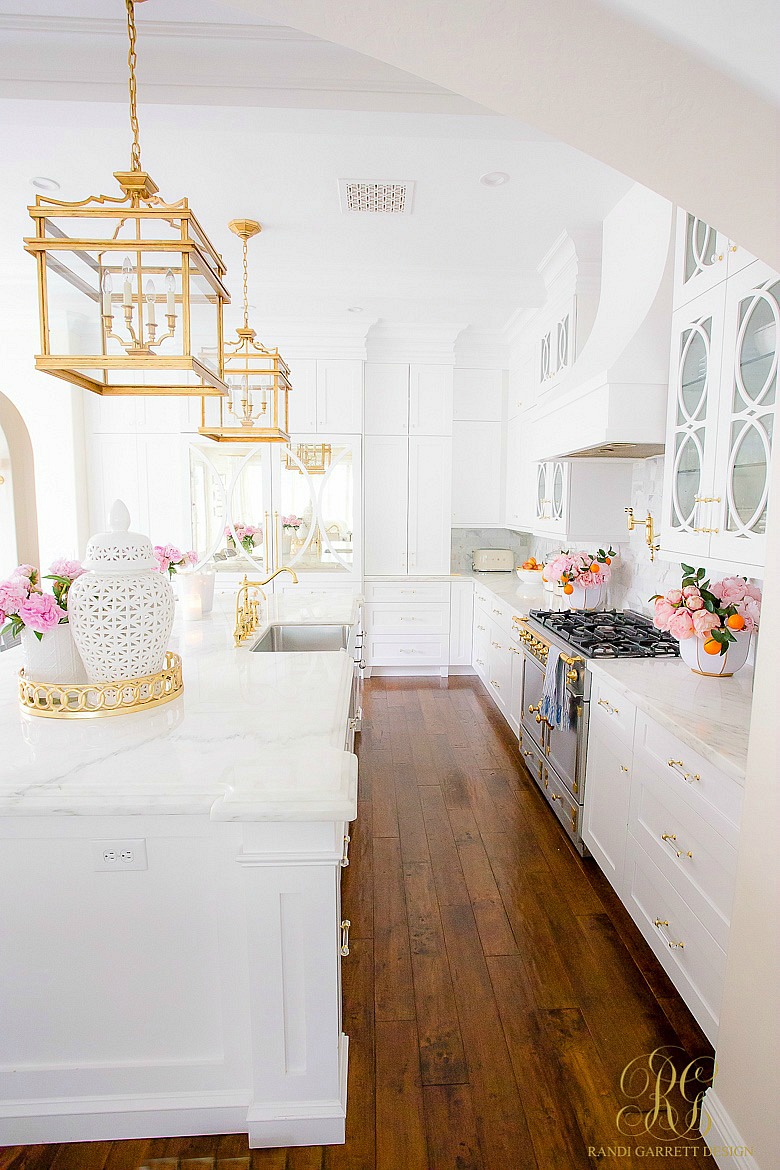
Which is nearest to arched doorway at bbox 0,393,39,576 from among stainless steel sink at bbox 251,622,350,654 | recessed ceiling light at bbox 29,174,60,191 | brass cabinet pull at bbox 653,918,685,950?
recessed ceiling light at bbox 29,174,60,191

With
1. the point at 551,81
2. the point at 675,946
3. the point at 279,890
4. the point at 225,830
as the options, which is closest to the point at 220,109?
the point at 551,81

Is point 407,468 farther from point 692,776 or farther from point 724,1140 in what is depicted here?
point 724,1140

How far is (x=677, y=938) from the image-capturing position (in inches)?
74.6

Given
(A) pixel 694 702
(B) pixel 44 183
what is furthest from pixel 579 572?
(B) pixel 44 183

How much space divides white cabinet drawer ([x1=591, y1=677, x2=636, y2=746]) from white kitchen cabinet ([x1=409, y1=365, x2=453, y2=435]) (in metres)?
3.27

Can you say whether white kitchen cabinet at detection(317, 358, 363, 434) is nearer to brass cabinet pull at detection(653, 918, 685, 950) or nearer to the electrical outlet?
brass cabinet pull at detection(653, 918, 685, 950)

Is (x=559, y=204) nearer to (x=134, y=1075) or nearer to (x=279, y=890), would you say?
(x=279, y=890)

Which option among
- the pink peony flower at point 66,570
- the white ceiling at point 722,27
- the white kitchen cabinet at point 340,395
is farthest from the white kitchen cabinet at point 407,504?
the white ceiling at point 722,27

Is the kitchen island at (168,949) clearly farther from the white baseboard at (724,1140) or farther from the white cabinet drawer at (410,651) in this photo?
the white cabinet drawer at (410,651)

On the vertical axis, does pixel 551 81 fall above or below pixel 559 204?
below

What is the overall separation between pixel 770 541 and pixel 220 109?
216 cm

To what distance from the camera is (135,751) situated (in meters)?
1.57

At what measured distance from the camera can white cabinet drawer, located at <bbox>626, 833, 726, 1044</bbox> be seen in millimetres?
1693

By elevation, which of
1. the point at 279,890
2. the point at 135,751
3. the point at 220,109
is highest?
the point at 220,109
